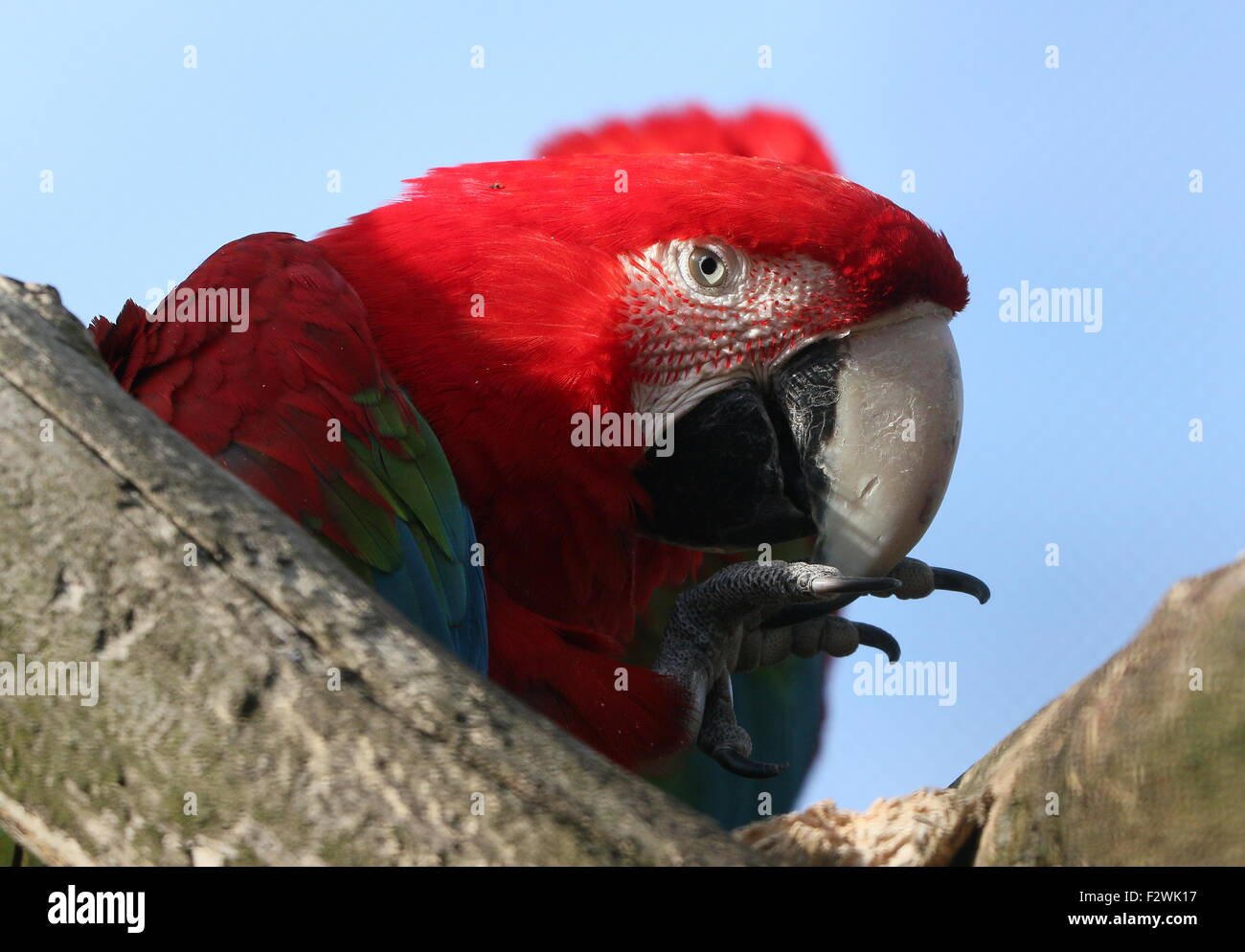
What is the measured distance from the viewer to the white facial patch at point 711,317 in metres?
2.33

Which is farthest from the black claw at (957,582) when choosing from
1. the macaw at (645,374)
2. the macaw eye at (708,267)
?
the macaw eye at (708,267)

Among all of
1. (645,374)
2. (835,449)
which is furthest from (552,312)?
(835,449)

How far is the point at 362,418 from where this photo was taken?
2062mm

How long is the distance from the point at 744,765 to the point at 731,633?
1.01 ft

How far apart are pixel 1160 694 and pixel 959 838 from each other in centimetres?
26

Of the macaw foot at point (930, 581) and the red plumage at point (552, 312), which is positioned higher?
the red plumage at point (552, 312)

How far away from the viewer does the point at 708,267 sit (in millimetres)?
2348

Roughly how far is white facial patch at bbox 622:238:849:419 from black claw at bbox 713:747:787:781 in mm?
698

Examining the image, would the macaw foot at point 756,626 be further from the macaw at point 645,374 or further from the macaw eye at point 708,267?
the macaw eye at point 708,267

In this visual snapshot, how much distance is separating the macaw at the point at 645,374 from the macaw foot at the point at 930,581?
0.17 metres

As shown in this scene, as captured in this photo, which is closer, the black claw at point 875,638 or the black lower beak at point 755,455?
the black lower beak at point 755,455

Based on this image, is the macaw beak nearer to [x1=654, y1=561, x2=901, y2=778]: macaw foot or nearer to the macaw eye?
[x1=654, y1=561, x2=901, y2=778]: macaw foot
